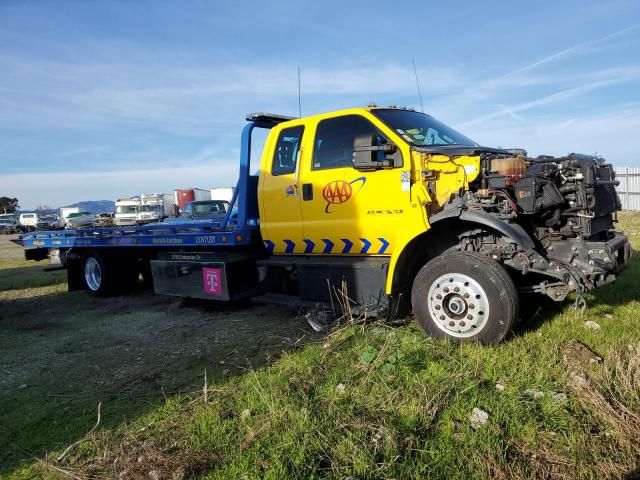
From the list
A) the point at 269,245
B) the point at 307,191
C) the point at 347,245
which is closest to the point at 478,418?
the point at 347,245

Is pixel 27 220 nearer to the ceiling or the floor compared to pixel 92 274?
nearer to the ceiling

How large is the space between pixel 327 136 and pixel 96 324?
13.5 feet

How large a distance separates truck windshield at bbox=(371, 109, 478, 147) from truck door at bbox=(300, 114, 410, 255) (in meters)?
0.21

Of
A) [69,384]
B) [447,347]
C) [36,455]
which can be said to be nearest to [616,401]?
[447,347]

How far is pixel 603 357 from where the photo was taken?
153 inches

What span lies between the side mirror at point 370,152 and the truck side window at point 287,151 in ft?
3.58

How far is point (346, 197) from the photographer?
5488 mm

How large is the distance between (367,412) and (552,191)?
8.51 ft

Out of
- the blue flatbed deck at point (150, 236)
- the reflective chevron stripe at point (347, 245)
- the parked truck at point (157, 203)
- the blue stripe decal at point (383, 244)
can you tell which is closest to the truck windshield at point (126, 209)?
the parked truck at point (157, 203)

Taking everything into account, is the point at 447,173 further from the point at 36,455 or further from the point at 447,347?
the point at 36,455

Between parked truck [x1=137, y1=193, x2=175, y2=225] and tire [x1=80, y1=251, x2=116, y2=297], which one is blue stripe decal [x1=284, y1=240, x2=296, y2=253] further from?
parked truck [x1=137, y1=193, x2=175, y2=225]

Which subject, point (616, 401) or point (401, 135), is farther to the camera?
point (401, 135)

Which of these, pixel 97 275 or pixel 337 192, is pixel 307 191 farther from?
pixel 97 275

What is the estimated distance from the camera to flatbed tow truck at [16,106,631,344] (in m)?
4.39
